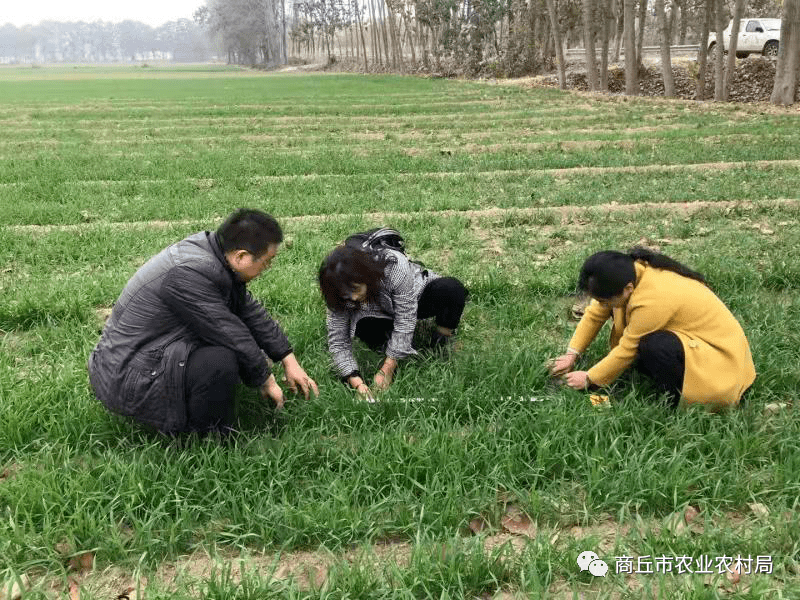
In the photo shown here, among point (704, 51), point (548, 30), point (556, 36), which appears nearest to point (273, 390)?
point (704, 51)

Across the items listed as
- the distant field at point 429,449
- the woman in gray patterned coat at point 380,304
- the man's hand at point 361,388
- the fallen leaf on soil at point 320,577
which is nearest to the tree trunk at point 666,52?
the distant field at point 429,449

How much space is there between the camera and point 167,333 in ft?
9.80

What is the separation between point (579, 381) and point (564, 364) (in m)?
0.22

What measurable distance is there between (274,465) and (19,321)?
8.88 feet

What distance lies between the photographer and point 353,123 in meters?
17.0

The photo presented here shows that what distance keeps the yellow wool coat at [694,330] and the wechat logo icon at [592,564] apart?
45.1 inches

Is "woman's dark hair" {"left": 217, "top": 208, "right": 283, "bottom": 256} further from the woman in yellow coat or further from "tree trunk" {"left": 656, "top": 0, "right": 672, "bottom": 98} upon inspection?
"tree trunk" {"left": 656, "top": 0, "right": 672, "bottom": 98}

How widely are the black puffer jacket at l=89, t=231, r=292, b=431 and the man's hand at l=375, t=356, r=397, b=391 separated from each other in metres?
0.73

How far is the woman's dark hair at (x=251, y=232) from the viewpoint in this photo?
9.59ft

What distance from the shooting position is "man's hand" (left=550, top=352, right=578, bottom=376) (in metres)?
3.69

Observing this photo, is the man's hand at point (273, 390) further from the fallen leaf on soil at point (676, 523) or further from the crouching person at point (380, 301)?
the fallen leaf on soil at point (676, 523)

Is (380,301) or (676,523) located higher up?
(380,301)

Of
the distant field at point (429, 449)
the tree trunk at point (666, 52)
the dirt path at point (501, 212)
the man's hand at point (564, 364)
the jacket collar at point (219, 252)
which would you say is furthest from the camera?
the tree trunk at point (666, 52)

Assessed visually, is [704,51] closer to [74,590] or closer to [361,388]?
[361,388]
